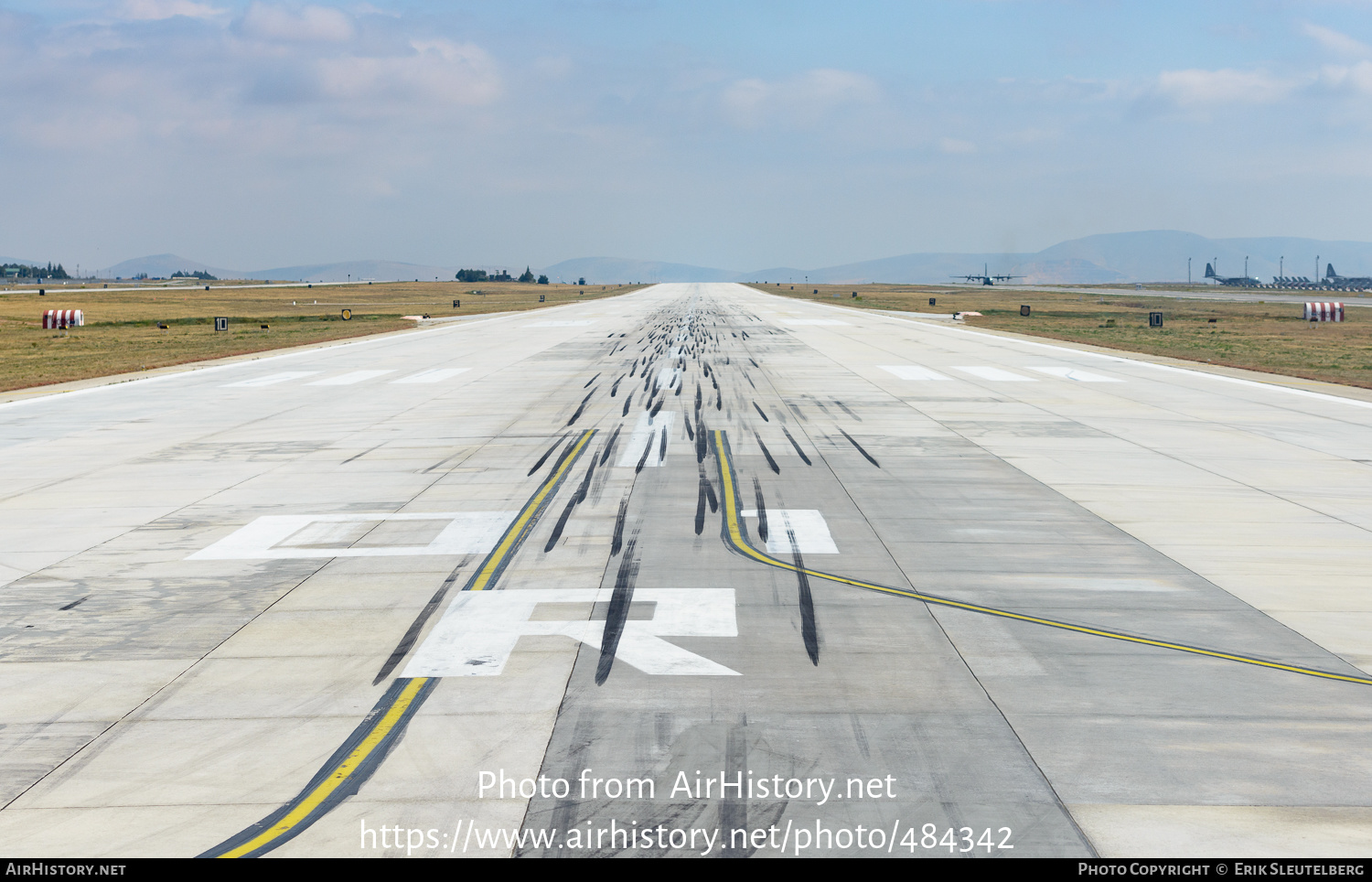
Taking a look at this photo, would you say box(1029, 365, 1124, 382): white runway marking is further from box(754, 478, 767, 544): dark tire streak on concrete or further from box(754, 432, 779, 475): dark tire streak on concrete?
box(754, 478, 767, 544): dark tire streak on concrete

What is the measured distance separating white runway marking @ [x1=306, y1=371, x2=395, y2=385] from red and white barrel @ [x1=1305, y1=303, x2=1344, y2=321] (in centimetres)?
6281

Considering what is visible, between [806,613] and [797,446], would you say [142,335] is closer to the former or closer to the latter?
[797,446]

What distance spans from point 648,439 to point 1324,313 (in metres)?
67.2

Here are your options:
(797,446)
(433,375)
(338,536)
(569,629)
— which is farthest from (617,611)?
(433,375)

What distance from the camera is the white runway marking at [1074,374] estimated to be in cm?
2841

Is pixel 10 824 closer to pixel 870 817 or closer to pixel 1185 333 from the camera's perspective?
pixel 870 817

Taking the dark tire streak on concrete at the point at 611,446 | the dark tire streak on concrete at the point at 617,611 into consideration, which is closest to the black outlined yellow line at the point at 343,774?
the dark tire streak on concrete at the point at 617,611

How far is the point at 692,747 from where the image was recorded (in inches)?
246

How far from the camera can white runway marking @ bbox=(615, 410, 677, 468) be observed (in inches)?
635

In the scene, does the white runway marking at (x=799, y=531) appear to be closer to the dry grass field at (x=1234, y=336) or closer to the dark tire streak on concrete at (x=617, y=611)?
the dark tire streak on concrete at (x=617, y=611)

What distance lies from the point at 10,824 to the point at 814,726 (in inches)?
168

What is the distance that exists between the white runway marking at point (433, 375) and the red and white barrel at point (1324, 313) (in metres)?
60.7

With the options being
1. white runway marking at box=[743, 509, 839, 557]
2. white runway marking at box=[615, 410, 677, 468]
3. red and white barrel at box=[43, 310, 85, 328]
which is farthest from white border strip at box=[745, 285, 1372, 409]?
red and white barrel at box=[43, 310, 85, 328]
